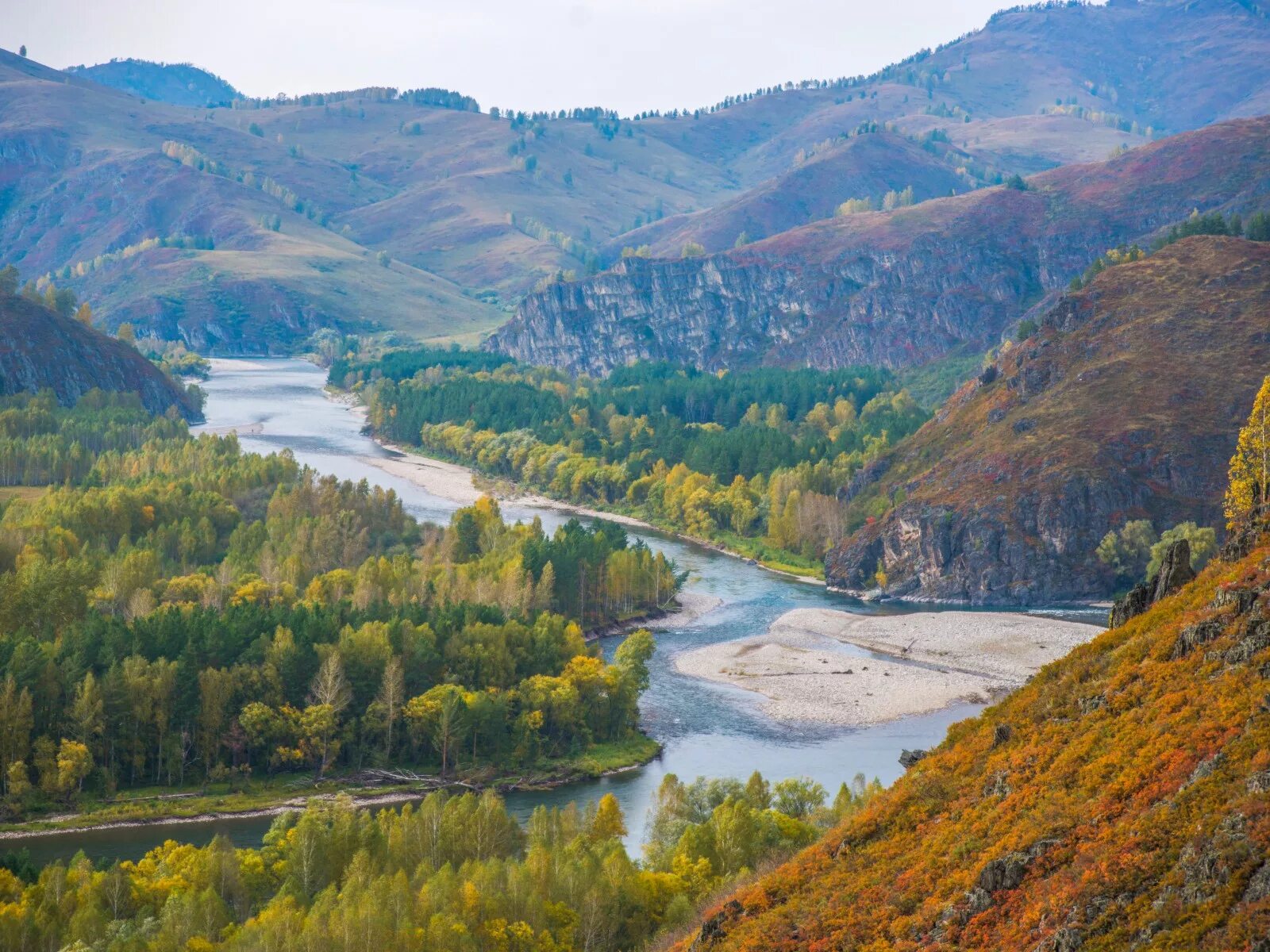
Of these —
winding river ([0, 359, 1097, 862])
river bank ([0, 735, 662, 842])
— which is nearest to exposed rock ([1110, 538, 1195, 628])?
winding river ([0, 359, 1097, 862])

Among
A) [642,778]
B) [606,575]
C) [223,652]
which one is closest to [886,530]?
[606,575]

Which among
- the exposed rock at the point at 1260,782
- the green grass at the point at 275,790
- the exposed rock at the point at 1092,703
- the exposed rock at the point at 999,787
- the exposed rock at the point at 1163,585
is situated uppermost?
the exposed rock at the point at 1163,585

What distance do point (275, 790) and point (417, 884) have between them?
34478 millimetres

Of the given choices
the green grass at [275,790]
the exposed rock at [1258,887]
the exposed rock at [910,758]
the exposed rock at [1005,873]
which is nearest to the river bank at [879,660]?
the green grass at [275,790]

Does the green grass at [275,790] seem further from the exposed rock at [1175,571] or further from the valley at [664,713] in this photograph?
the exposed rock at [1175,571]

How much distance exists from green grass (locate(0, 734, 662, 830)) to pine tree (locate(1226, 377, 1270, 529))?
159 feet

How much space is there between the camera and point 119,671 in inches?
4013

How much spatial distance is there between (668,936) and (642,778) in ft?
138

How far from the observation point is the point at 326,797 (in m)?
99.7

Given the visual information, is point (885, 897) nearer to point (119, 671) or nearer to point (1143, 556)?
point (119, 671)

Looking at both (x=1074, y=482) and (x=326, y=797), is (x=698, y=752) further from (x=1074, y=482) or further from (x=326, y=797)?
(x=1074, y=482)

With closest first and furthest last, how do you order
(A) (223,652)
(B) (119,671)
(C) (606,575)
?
(B) (119,671), (A) (223,652), (C) (606,575)

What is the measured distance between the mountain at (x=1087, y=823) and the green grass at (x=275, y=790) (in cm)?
4621

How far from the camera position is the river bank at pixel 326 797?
93562mm
